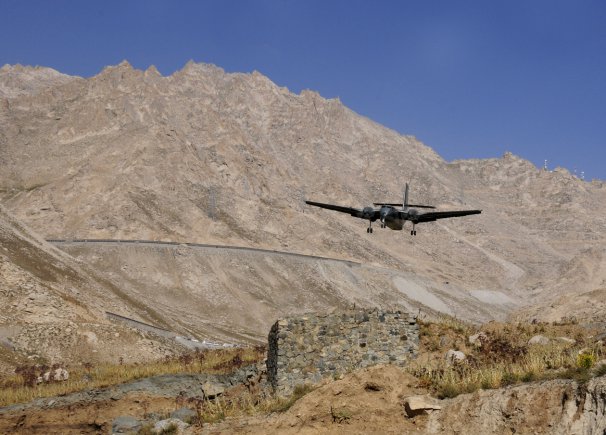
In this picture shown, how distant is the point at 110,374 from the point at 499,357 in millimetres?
13367

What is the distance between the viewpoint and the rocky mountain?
303 feet

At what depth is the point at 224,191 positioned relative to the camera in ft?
420

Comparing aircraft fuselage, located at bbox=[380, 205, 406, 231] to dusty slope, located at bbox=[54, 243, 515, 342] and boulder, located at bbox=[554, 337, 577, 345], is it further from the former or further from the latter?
dusty slope, located at bbox=[54, 243, 515, 342]

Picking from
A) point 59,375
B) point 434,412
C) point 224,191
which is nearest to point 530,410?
point 434,412

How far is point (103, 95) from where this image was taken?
503 feet

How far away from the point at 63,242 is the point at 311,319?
8460cm

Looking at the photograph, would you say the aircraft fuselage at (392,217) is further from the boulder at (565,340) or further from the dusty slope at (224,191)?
the dusty slope at (224,191)

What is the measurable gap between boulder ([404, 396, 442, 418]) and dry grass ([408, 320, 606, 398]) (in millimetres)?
289

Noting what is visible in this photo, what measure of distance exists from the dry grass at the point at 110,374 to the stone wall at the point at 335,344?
5088 mm

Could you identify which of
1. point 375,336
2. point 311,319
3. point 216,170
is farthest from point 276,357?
point 216,170

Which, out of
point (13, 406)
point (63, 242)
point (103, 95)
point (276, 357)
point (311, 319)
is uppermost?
point (103, 95)

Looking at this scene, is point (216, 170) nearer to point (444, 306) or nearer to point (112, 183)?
point (112, 183)

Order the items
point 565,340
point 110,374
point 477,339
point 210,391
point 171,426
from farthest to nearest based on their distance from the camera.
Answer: point 110,374
point 477,339
point 565,340
point 210,391
point 171,426

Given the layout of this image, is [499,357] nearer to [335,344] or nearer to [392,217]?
[335,344]
